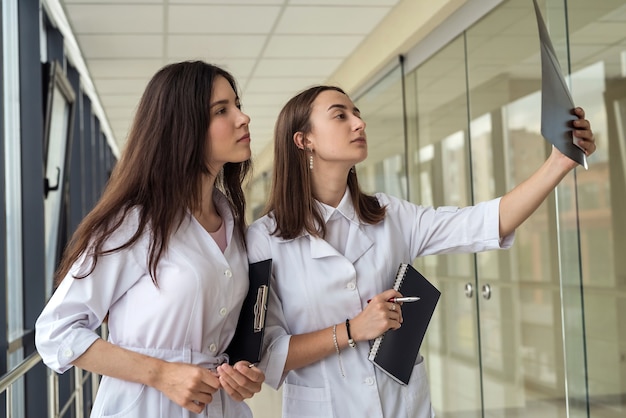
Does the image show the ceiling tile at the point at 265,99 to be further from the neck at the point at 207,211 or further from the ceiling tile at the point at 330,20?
the neck at the point at 207,211

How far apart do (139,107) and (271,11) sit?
11.9 feet

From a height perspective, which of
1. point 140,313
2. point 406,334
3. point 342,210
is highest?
point 342,210

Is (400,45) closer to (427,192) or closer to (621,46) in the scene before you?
(427,192)

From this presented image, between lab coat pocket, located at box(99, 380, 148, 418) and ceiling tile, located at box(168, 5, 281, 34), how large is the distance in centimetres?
382

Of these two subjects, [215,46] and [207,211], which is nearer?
[207,211]

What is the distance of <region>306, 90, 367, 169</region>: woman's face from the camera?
2.17m

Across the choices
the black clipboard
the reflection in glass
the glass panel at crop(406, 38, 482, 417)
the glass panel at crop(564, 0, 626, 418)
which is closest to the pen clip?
the black clipboard

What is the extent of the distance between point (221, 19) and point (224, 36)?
19.0 inches

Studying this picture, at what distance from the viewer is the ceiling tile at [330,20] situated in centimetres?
537

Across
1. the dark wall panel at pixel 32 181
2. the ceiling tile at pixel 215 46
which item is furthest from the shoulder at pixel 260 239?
the ceiling tile at pixel 215 46

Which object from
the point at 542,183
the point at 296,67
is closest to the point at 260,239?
the point at 542,183

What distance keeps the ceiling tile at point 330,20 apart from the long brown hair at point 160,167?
3568 mm

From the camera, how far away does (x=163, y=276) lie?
1761 mm

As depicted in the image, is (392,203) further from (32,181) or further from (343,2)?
(343,2)
